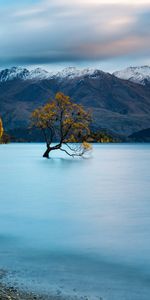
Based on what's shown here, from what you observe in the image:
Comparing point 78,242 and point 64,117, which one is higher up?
point 64,117

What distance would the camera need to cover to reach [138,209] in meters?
38.0

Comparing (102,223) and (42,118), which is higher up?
(42,118)

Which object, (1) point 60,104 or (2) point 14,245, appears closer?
(2) point 14,245

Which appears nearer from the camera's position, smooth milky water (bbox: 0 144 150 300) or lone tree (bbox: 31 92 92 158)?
smooth milky water (bbox: 0 144 150 300)

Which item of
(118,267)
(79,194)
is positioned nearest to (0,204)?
(79,194)

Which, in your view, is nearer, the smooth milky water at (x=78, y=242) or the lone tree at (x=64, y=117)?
the smooth milky water at (x=78, y=242)

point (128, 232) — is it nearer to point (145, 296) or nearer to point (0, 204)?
point (145, 296)

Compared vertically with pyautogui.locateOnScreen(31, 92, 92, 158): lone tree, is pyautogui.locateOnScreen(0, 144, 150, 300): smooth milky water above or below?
below

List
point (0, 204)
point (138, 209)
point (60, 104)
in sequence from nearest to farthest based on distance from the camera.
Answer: point (138, 209) < point (0, 204) < point (60, 104)

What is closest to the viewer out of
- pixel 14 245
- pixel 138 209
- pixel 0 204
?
pixel 14 245

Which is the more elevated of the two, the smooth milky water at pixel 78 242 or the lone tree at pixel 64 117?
the lone tree at pixel 64 117

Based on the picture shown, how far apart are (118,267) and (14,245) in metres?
5.98

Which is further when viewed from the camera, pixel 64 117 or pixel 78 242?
pixel 64 117

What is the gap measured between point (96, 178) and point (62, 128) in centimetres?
2579
